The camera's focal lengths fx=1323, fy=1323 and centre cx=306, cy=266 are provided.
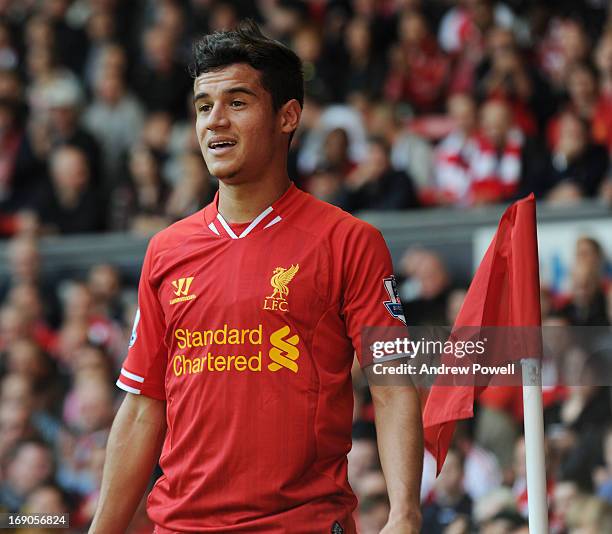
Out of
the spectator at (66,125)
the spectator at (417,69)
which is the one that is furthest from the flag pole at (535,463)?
the spectator at (66,125)

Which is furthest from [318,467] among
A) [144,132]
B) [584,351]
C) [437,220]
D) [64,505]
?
[144,132]

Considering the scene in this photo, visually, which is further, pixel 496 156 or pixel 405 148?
pixel 405 148

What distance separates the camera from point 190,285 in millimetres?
3932

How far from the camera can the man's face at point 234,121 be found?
12.9ft

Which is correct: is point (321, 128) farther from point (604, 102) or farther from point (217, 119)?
point (217, 119)

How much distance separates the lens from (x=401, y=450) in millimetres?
3680

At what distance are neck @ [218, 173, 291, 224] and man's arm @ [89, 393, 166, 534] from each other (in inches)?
25.1

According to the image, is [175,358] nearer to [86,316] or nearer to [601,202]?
[601,202]

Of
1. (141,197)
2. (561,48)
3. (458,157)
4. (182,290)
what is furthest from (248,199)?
(141,197)

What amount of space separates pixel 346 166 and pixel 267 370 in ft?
20.3

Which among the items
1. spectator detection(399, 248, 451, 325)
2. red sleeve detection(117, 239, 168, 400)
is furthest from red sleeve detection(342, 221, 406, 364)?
spectator detection(399, 248, 451, 325)

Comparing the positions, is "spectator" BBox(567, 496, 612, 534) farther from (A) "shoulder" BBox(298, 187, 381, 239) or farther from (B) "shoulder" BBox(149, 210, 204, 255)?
(B) "shoulder" BBox(149, 210, 204, 255)

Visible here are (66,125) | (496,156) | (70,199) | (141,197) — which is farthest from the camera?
(66,125)

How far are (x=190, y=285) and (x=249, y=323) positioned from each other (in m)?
0.25
